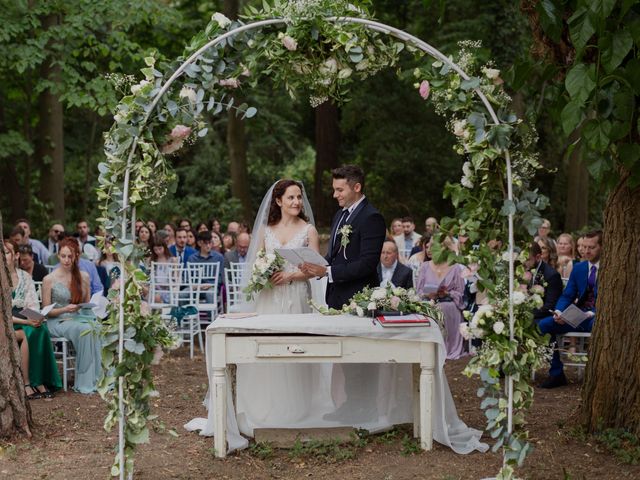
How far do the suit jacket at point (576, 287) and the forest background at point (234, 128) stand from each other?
8.70 metres

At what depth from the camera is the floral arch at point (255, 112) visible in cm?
567

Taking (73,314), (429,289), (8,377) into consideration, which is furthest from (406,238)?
(8,377)

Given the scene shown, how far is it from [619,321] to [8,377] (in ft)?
15.4

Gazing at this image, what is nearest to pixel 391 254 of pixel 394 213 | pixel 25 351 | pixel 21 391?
pixel 25 351

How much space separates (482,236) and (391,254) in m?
5.74

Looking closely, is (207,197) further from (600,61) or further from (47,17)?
(600,61)

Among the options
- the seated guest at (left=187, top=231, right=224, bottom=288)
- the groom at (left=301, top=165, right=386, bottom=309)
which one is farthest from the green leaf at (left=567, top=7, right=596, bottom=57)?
the seated guest at (left=187, top=231, right=224, bottom=288)

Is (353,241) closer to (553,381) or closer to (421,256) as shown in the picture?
(553,381)

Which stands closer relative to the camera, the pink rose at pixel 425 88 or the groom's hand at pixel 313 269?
the pink rose at pixel 425 88

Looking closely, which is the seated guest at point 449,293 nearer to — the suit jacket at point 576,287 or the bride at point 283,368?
the suit jacket at point 576,287

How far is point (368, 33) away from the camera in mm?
6043

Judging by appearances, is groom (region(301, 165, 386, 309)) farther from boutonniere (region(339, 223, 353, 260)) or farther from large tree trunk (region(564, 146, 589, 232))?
large tree trunk (region(564, 146, 589, 232))

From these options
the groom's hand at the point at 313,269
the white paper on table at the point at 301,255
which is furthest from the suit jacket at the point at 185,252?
the white paper on table at the point at 301,255

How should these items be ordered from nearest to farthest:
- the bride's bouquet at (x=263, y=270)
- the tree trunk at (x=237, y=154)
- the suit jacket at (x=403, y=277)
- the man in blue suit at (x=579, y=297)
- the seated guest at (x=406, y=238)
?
the bride's bouquet at (x=263, y=270)
the man in blue suit at (x=579, y=297)
the suit jacket at (x=403, y=277)
the seated guest at (x=406, y=238)
the tree trunk at (x=237, y=154)
